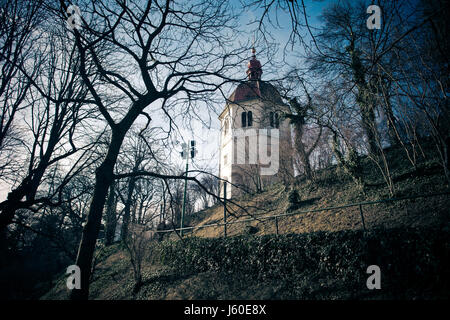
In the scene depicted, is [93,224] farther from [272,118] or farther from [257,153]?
[257,153]

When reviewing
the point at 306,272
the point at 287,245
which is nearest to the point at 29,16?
the point at 287,245

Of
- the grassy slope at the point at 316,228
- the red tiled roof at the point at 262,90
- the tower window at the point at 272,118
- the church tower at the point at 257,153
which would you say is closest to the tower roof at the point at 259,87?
the red tiled roof at the point at 262,90

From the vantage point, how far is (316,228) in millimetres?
9086

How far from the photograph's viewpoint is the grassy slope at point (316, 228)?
5.31m

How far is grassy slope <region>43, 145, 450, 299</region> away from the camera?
5309 mm

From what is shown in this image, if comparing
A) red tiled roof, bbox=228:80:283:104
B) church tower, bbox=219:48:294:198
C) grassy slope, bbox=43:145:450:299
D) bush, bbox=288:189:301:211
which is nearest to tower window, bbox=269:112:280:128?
church tower, bbox=219:48:294:198

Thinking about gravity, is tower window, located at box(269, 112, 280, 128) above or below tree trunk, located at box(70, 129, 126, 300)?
above

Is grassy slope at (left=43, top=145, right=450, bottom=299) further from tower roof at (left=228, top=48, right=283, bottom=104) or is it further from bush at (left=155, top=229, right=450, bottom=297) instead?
tower roof at (left=228, top=48, right=283, bottom=104)

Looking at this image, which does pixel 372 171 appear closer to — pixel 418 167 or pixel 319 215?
pixel 418 167

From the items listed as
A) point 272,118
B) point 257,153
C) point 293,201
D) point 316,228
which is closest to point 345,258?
point 316,228

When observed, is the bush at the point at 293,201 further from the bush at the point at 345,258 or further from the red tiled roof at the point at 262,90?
the red tiled roof at the point at 262,90

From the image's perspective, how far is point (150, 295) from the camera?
801 centimetres

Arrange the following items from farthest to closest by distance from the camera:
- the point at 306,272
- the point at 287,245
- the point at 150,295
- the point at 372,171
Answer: the point at 372,171 → the point at 150,295 → the point at 287,245 → the point at 306,272
